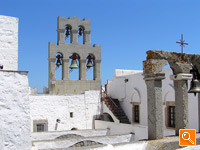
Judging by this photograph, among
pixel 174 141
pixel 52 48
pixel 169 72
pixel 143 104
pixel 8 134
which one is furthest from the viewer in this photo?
pixel 52 48

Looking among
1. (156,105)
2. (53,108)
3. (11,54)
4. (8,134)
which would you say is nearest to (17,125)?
(8,134)

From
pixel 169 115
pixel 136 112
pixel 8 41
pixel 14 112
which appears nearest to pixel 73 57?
pixel 136 112

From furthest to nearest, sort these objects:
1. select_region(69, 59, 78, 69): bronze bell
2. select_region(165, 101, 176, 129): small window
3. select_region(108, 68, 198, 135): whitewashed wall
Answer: select_region(69, 59, 78, 69): bronze bell < select_region(165, 101, 176, 129): small window < select_region(108, 68, 198, 135): whitewashed wall

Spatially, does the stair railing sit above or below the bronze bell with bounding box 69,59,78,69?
below

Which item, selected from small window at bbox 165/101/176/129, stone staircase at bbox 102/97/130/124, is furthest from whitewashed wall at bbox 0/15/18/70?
stone staircase at bbox 102/97/130/124

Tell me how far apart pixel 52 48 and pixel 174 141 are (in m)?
10.1

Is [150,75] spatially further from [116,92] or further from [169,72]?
[116,92]

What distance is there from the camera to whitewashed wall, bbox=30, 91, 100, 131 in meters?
14.3

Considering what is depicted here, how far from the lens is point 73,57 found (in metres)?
15.6

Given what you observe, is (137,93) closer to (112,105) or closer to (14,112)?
(112,105)

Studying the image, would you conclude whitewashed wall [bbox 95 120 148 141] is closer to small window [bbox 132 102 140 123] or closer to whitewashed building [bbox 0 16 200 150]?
whitewashed building [bbox 0 16 200 150]

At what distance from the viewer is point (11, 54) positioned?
759cm

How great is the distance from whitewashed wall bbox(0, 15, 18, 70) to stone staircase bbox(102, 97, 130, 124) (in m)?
8.56

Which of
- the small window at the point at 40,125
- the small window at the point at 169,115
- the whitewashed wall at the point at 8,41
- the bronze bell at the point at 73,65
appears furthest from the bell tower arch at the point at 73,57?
the whitewashed wall at the point at 8,41
